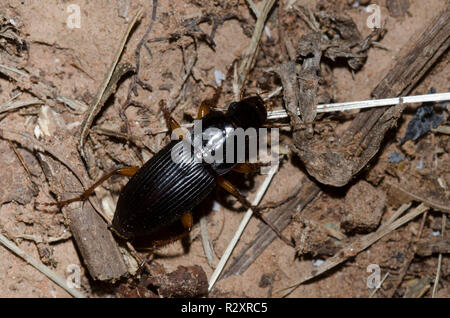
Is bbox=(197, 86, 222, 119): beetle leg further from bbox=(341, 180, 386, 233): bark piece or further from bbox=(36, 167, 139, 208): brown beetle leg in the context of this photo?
bbox=(341, 180, 386, 233): bark piece

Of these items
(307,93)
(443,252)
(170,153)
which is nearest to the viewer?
(170,153)

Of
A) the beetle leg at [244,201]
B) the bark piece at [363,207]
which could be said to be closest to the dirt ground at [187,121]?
the bark piece at [363,207]

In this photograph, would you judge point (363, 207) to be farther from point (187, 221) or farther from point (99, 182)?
point (99, 182)

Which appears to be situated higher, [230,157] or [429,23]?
[429,23]

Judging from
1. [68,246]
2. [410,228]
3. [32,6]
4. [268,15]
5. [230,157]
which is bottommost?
[410,228]

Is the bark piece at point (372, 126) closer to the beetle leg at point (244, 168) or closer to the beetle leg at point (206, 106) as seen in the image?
the beetle leg at point (244, 168)

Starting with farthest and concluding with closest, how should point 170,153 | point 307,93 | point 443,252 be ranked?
point 443,252
point 307,93
point 170,153

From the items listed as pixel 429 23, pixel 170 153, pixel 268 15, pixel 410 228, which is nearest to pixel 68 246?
pixel 170 153
